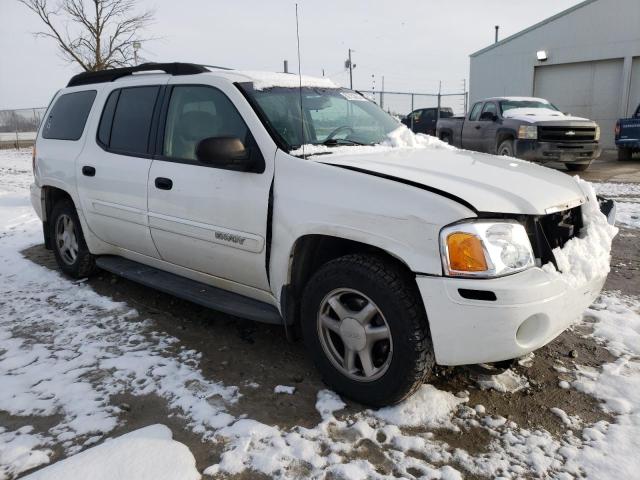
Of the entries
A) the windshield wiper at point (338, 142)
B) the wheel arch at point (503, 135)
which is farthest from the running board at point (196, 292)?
the wheel arch at point (503, 135)

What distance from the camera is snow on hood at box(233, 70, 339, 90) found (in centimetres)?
352

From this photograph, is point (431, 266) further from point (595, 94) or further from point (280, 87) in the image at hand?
point (595, 94)

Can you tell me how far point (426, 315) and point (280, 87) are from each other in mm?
1921

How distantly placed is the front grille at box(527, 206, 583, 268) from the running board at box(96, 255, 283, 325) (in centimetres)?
148

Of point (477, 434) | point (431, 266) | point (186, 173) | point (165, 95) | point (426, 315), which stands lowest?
point (477, 434)

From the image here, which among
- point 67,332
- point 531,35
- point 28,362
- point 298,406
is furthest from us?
point 531,35

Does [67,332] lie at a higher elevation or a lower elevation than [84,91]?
lower

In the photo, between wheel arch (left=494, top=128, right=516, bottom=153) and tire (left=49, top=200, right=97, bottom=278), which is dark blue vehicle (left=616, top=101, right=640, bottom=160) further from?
tire (left=49, top=200, right=97, bottom=278)

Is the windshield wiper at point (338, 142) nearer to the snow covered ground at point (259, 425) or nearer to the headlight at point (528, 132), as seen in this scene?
the snow covered ground at point (259, 425)

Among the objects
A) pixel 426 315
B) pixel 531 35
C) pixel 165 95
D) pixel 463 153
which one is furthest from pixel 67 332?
pixel 531 35

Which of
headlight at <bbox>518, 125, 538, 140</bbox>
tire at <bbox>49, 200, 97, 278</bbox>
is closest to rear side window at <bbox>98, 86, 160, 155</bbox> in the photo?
tire at <bbox>49, 200, 97, 278</bbox>

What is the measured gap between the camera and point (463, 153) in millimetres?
3570

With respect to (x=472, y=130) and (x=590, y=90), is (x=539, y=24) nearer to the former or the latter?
(x=590, y=90)

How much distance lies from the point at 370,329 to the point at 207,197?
137 cm
